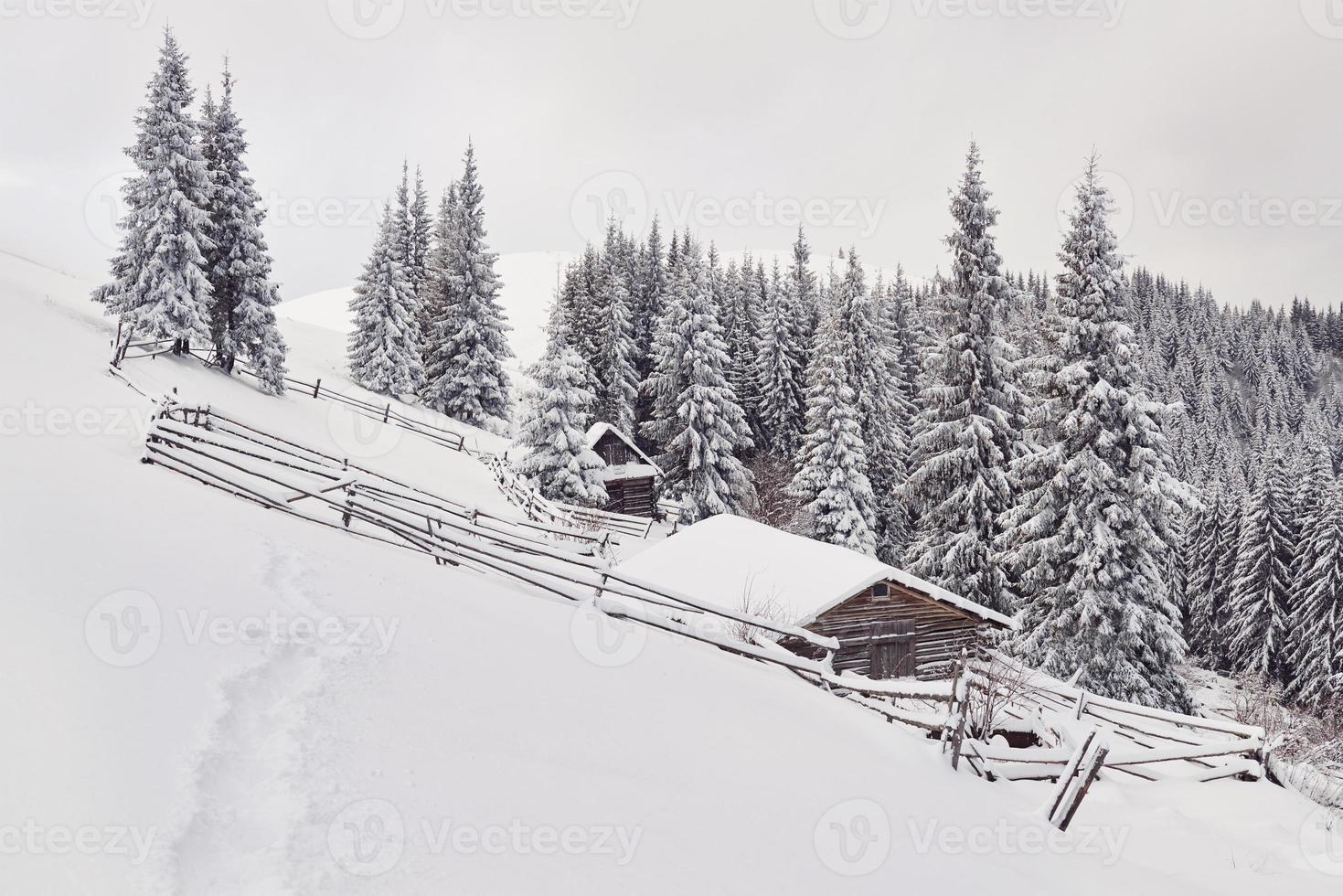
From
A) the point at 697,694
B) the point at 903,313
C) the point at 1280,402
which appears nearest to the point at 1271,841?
the point at 697,694

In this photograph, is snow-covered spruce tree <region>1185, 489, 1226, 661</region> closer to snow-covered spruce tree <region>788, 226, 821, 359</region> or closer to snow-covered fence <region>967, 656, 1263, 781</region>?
snow-covered spruce tree <region>788, 226, 821, 359</region>

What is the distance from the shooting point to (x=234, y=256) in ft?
103

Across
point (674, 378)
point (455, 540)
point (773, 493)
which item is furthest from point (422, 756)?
point (773, 493)

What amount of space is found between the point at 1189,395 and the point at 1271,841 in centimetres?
14487

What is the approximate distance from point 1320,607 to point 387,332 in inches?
2191

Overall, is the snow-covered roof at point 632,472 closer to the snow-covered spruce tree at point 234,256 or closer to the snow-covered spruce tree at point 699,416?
the snow-covered spruce tree at point 699,416

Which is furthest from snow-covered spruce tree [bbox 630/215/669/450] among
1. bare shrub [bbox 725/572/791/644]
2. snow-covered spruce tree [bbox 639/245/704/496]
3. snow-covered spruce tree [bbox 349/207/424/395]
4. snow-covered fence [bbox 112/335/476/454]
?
bare shrub [bbox 725/572/791/644]

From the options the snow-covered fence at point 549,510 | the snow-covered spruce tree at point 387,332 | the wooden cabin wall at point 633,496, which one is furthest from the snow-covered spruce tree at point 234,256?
the wooden cabin wall at point 633,496

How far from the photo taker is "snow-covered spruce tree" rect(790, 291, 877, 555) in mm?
35781

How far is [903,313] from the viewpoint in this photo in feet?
200

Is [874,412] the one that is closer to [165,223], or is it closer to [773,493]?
[773,493]

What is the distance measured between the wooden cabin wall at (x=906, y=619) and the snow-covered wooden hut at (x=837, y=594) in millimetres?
27

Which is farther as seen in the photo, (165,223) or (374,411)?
(374,411)

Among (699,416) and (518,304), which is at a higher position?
(518,304)
